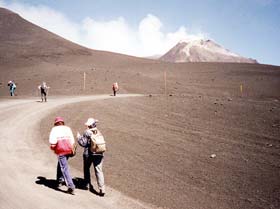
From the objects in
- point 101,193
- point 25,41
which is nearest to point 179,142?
point 101,193

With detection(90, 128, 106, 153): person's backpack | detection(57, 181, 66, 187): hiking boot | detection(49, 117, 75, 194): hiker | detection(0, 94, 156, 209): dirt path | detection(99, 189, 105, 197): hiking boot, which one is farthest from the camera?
detection(57, 181, 66, 187): hiking boot

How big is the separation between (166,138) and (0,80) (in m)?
39.7

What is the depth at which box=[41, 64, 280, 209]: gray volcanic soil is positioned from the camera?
12523 millimetres

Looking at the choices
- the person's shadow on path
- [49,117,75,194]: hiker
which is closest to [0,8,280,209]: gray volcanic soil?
the person's shadow on path

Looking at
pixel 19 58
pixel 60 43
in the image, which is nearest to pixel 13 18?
pixel 60 43

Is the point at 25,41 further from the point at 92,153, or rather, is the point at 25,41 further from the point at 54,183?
the point at 92,153

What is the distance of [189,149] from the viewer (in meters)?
17.9

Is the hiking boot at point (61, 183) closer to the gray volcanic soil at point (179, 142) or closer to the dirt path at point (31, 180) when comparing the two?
the dirt path at point (31, 180)

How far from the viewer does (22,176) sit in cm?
1097

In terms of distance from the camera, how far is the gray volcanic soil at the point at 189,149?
12.5m

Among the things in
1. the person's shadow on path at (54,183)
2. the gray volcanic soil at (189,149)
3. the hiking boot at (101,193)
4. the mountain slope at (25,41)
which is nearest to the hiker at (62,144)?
the person's shadow on path at (54,183)

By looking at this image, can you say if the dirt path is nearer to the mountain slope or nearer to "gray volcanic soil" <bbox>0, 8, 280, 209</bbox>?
"gray volcanic soil" <bbox>0, 8, 280, 209</bbox>

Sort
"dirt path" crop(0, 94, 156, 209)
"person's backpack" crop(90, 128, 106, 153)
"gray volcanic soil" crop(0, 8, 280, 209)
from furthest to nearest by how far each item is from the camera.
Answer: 1. "gray volcanic soil" crop(0, 8, 280, 209)
2. "person's backpack" crop(90, 128, 106, 153)
3. "dirt path" crop(0, 94, 156, 209)

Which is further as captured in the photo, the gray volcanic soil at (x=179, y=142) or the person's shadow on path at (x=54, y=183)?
the gray volcanic soil at (x=179, y=142)
